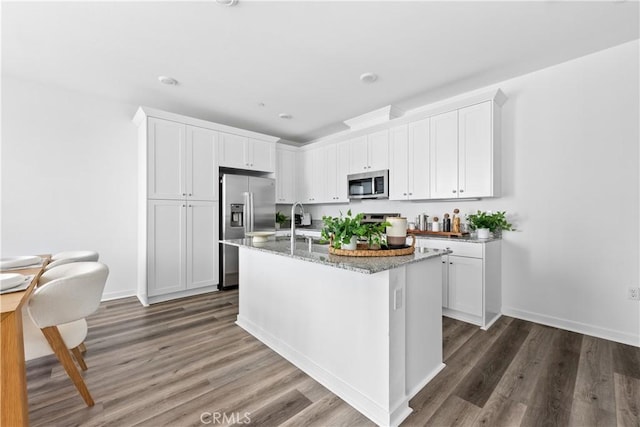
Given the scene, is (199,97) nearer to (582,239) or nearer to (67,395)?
(67,395)

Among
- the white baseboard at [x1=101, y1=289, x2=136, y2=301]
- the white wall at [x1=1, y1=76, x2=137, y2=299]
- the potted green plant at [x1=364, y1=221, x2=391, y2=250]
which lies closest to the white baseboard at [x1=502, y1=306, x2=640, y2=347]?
the potted green plant at [x1=364, y1=221, x2=391, y2=250]

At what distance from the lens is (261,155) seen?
458 cm

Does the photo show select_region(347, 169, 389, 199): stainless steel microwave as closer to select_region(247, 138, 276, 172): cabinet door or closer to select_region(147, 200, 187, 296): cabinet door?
select_region(247, 138, 276, 172): cabinet door

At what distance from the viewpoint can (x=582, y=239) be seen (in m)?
2.65

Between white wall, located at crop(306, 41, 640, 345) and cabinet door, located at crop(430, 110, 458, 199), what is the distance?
1.63 ft

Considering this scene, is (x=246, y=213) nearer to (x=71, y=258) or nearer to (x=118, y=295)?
(x=118, y=295)

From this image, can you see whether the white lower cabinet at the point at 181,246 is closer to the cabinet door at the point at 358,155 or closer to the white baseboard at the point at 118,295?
the white baseboard at the point at 118,295

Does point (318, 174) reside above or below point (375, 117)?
below

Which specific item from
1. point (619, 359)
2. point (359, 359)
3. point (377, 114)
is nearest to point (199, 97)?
point (377, 114)

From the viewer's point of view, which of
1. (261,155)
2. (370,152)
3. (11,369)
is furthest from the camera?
(261,155)

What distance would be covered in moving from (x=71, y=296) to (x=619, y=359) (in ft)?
12.6

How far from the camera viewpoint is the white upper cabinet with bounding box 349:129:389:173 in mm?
3979

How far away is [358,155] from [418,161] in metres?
Answer: 1.07

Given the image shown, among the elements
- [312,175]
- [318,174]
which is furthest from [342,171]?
[312,175]
